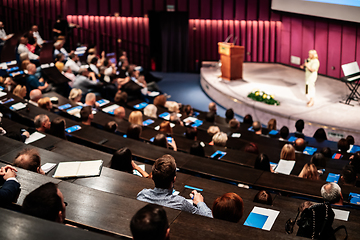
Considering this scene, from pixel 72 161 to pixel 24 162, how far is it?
0.52m

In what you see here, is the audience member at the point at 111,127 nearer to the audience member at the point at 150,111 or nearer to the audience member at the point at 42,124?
the audience member at the point at 42,124

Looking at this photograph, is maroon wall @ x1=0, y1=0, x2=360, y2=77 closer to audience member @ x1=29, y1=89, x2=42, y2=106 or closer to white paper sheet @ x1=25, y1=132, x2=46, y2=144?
audience member @ x1=29, y1=89, x2=42, y2=106

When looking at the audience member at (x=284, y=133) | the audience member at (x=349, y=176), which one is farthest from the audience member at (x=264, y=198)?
the audience member at (x=284, y=133)

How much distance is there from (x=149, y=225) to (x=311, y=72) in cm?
805

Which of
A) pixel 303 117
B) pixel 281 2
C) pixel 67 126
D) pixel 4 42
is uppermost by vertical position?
pixel 281 2

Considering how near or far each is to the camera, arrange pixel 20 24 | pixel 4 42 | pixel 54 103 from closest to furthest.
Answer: pixel 54 103 → pixel 4 42 → pixel 20 24

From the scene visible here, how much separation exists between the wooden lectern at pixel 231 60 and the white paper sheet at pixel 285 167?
258 inches

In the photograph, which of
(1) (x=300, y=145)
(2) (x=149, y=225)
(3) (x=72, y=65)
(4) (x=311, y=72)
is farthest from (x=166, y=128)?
(4) (x=311, y=72)

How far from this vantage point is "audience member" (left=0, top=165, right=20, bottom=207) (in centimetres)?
262

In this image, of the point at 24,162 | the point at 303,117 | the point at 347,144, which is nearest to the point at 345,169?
the point at 347,144

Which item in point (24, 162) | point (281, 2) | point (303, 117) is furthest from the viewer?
point (281, 2)

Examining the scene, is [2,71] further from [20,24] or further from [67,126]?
[20,24]

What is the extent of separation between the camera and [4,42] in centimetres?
1058

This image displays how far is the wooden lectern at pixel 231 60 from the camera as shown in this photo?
11.2 meters
